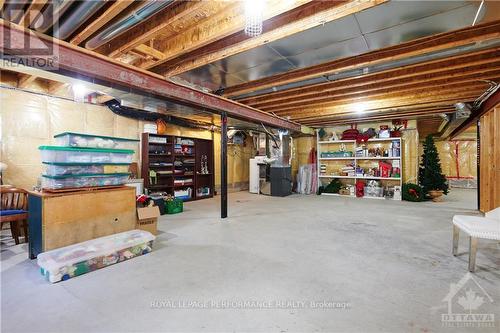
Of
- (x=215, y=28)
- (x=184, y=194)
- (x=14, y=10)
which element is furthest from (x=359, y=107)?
(x=14, y=10)

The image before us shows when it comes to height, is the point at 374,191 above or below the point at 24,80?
below

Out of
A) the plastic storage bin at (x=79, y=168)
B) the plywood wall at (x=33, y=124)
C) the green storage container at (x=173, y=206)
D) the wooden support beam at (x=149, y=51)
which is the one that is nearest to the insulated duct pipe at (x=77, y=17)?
the wooden support beam at (x=149, y=51)

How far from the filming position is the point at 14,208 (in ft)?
10.2

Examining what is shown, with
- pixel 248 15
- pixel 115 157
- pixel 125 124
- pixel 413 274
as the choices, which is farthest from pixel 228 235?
pixel 125 124

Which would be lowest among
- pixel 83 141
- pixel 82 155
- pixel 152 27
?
pixel 82 155

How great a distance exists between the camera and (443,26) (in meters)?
2.05

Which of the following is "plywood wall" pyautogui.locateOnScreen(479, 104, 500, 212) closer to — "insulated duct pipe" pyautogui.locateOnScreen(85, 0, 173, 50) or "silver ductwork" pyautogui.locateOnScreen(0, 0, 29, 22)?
"insulated duct pipe" pyautogui.locateOnScreen(85, 0, 173, 50)

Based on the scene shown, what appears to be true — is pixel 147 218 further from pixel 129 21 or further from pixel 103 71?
pixel 129 21

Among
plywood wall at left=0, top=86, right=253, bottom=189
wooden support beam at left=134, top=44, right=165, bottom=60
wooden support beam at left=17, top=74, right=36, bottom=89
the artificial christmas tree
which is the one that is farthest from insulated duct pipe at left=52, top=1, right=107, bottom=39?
the artificial christmas tree

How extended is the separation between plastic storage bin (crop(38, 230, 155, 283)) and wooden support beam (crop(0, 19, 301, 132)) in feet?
5.89

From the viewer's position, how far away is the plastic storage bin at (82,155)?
2.58 m

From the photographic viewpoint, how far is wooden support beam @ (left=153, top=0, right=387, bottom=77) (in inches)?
75.2

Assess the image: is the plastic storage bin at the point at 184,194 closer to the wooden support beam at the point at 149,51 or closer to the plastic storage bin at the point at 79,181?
the plastic storage bin at the point at 79,181

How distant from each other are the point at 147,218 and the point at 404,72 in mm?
4236
